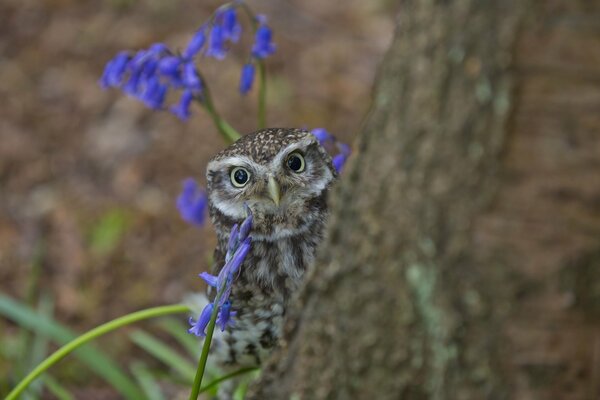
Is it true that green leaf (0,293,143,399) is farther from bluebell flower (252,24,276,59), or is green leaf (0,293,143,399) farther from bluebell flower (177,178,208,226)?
bluebell flower (252,24,276,59)

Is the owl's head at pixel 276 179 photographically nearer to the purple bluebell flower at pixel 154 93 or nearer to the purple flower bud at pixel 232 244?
the purple bluebell flower at pixel 154 93

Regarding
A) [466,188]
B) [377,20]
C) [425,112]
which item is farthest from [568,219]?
[377,20]

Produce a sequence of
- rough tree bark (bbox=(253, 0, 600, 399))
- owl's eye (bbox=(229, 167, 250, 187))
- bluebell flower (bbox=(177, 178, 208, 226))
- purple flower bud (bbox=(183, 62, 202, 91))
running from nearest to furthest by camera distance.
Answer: rough tree bark (bbox=(253, 0, 600, 399)) < owl's eye (bbox=(229, 167, 250, 187)) < purple flower bud (bbox=(183, 62, 202, 91)) < bluebell flower (bbox=(177, 178, 208, 226))

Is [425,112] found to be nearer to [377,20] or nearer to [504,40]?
[504,40]

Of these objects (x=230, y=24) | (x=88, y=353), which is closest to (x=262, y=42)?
(x=230, y=24)

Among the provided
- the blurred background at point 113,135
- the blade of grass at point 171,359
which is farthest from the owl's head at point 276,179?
the blurred background at point 113,135

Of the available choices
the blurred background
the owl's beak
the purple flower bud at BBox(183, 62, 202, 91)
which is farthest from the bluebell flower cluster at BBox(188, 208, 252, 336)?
the blurred background
